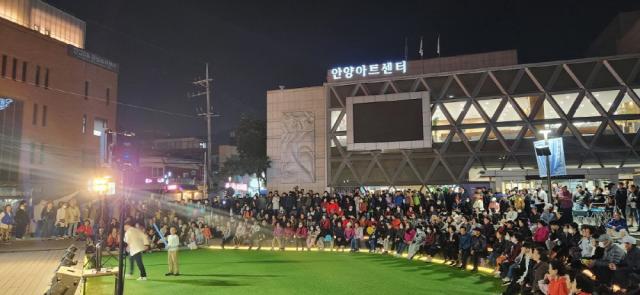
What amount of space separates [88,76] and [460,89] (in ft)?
101

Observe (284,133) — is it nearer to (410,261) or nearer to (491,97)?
(491,97)

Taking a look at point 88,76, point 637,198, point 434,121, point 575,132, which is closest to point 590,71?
point 575,132

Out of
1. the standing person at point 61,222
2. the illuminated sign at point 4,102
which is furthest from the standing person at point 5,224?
the illuminated sign at point 4,102

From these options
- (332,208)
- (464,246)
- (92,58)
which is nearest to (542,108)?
(332,208)

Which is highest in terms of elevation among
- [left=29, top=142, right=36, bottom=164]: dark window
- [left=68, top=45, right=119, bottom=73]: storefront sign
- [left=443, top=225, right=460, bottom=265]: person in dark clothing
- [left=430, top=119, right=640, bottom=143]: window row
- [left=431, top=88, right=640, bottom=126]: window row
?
[left=68, top=45, right=119, bottom=73]: storefront sign

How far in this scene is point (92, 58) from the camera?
126 feet

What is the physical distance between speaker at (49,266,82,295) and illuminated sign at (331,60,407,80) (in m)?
26.6

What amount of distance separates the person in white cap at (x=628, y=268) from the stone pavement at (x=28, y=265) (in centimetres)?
1327

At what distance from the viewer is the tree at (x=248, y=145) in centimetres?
3738

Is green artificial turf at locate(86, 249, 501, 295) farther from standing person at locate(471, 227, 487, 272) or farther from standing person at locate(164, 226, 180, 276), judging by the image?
standing person at locate(471, 227, 487, 272)

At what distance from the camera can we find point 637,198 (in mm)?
16875

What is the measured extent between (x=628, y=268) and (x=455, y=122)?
78.1 feet

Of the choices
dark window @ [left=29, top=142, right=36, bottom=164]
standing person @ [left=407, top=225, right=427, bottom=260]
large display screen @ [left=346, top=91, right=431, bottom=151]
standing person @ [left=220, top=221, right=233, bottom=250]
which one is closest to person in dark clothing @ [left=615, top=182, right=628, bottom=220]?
standing person @ [left=407, top=225, right=427, bottom=260]

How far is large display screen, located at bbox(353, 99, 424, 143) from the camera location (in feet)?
107
